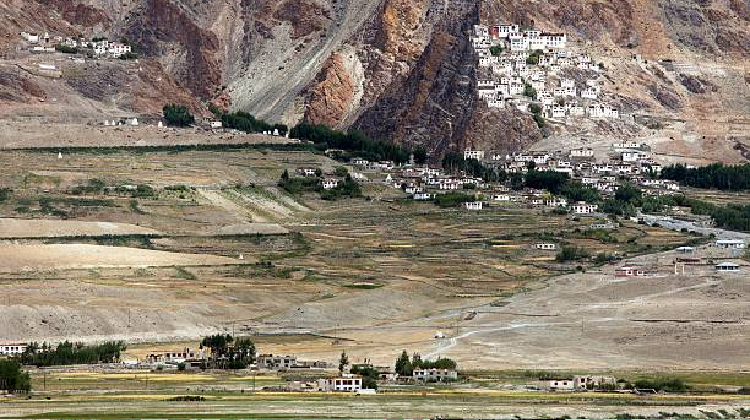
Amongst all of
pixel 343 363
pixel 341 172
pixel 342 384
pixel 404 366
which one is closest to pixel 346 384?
pixel 342 384

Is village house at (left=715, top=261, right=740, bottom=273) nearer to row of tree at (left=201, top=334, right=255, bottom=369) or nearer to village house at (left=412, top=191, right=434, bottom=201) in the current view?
village house at (left=412, top=191, right=434, bottom=201)

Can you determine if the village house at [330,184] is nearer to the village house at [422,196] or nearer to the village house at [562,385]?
the village house at [422,196]

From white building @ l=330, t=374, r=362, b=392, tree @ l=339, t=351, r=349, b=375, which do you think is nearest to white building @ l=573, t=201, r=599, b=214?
tree @ l=339, t=351, r=349, b=375

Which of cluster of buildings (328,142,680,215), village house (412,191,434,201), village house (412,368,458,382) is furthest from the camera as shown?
village house (412,191,434,201)

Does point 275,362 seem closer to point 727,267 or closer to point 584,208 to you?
point 727,267

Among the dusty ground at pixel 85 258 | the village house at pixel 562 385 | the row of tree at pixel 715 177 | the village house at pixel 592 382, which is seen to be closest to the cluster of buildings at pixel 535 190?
the row of tree at pixel 715 177

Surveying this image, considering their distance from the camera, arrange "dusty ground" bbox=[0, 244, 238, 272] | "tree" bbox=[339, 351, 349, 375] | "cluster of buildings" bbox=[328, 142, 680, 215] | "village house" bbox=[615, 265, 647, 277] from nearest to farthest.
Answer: "tree" bbox=[339, 351, 349, 375], "dusty ground" bbox=[0, 244, 238, 272], "village house" bbox=[615, 265, 647, 277], "cluster of buildings" bbox=[328, 142, 680, 215]
